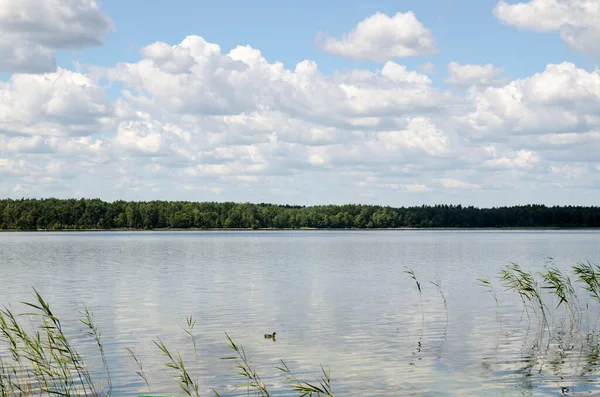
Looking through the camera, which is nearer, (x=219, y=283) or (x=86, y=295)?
(x=86, y=295)

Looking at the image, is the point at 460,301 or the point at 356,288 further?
the point at 356,288

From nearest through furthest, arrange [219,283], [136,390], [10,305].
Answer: [136,390] < [10,305] < [219,283]

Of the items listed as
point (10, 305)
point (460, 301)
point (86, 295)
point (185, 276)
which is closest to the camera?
point (10, 305)

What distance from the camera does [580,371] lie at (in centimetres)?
2078

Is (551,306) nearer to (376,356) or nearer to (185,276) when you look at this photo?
(376,356)

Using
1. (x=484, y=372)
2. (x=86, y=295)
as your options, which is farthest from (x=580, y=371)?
(x=86, y=295)

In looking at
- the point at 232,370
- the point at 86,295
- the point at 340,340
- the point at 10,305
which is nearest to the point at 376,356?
the point at 340,340

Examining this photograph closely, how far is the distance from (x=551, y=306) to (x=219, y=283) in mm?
22486

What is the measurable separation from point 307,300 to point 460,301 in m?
8.27

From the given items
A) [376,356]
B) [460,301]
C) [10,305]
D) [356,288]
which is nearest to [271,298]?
[356,288]

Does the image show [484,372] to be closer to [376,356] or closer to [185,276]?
[376,356]

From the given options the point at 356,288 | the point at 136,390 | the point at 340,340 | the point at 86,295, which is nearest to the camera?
the point at 136,390

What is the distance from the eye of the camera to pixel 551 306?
35625mm

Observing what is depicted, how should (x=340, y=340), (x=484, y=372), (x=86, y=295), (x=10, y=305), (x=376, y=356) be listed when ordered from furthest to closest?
1. (x=86, y=295)
2. (x=10, y=305)
3. (x=340, y=340)
4. (x=376, y=356)
5. (x=484, y=372)
